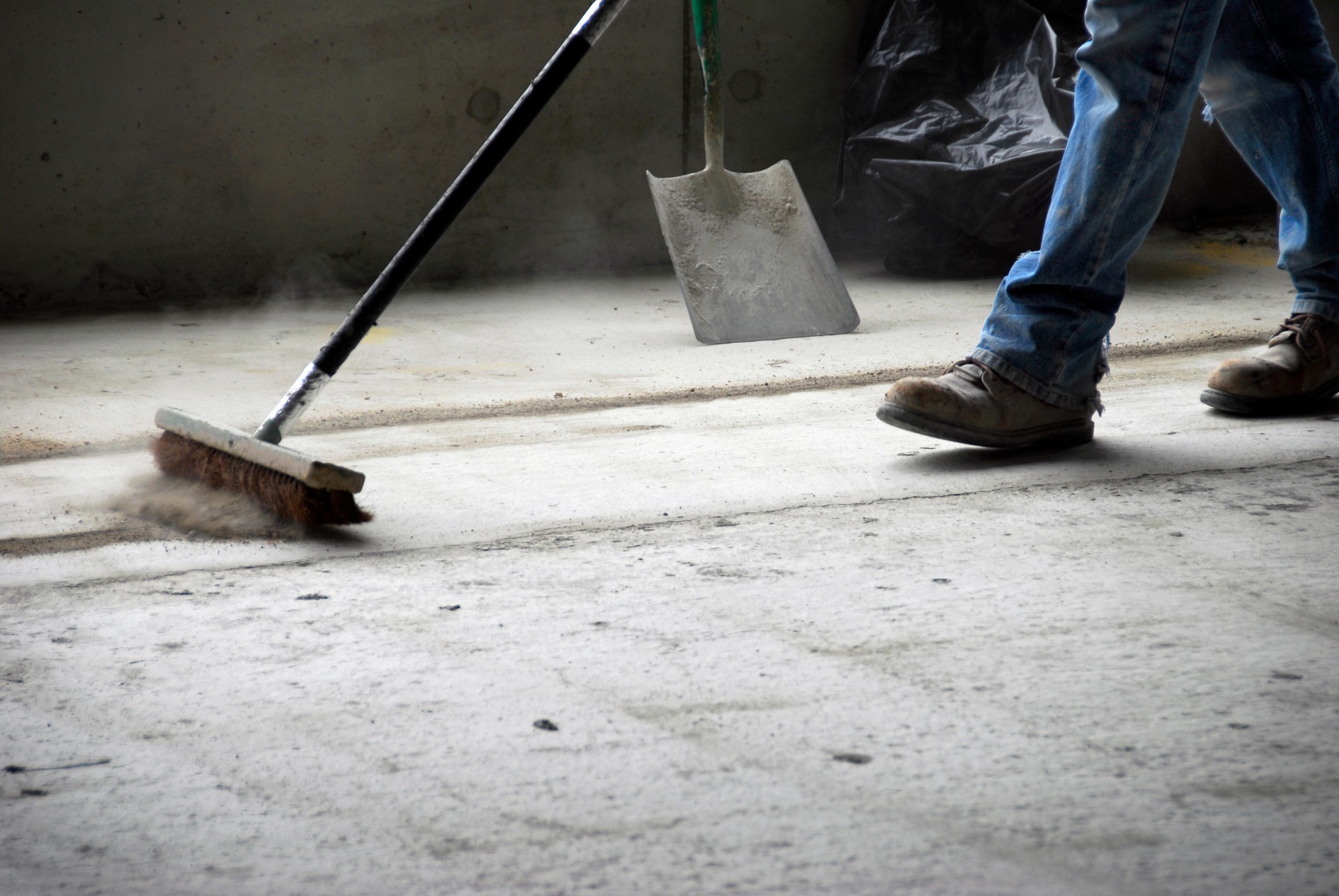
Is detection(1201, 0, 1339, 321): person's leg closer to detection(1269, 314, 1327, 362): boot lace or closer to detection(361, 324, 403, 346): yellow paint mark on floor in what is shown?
detection(1269, 314, 1327, 362): boot lace

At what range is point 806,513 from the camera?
1.43 meters

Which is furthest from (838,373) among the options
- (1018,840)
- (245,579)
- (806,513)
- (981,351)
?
(1018,840)

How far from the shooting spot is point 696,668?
100cm

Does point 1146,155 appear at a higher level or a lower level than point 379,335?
higher

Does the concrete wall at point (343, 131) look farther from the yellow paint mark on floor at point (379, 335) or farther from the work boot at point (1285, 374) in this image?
the work boot at point (1285, 374)

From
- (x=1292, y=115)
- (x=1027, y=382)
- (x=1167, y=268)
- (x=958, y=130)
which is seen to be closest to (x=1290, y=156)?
(x=1292, y=115)

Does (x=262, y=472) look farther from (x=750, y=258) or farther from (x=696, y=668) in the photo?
(x=750, y=258)

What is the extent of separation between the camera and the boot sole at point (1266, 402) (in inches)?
72.5

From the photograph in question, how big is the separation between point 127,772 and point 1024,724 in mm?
660

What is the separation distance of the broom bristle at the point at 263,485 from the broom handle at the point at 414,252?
2.8 inches

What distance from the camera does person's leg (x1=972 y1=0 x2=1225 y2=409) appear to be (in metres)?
1.57

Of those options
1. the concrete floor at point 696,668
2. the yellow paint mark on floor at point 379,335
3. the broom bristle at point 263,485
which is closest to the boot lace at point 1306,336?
the concrete floor at point 696,668

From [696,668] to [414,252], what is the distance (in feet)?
2.66

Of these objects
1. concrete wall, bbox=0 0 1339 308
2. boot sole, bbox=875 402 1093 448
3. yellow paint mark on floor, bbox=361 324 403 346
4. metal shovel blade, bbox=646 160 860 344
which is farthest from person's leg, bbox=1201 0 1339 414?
concrete wall, bbox=0 0 1339 308
